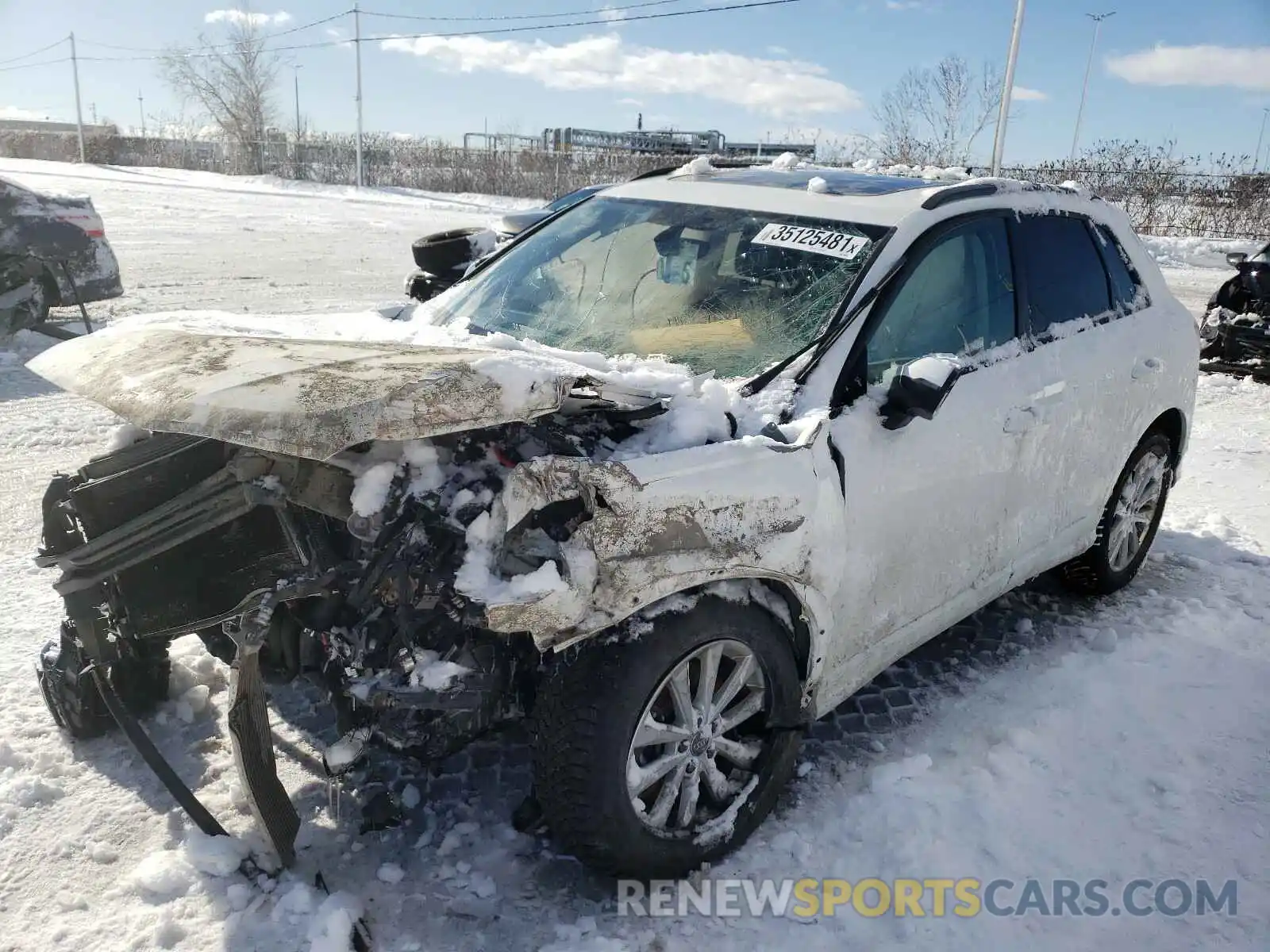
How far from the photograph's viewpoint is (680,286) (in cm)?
331

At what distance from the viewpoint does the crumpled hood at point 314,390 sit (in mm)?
2100

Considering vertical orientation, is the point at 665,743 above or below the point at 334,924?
above

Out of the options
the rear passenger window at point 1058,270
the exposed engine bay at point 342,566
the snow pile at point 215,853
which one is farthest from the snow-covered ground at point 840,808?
the rear passenger window at point 1058,270

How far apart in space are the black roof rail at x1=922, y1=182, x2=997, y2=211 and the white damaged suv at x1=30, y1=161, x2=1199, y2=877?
0.08 feet

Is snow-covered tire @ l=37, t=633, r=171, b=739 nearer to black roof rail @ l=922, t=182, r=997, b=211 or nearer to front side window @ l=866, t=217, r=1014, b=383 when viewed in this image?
front side window @ l=866, t=217, r=1014, b=383

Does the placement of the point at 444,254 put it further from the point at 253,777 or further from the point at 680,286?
the point at 253,777

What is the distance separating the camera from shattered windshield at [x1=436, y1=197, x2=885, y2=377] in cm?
302

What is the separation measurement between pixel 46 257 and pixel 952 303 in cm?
858

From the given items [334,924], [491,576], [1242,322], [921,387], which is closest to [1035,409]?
[921,387]

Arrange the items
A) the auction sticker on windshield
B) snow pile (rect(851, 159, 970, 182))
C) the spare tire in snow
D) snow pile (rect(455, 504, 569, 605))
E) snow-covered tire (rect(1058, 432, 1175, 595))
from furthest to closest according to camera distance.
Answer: the spare tire in snow → snow-covered tire (rect(1058, 432, 1175, 595)) → snow pile (rect(851, 159, 970, 182)) → the auction sticker on windshield → snow pile (rect(455, 504, 569, 605))

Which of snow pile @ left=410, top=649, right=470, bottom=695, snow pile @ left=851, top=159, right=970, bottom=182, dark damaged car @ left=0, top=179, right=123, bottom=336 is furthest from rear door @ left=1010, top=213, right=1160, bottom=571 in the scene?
dark damaged car @ left=0, top=179, right=123, bottom=336

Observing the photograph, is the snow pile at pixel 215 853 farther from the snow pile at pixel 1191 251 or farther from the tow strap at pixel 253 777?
the snow pile at pixel 1191 251

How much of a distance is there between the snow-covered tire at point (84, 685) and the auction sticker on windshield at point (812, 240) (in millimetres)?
2573

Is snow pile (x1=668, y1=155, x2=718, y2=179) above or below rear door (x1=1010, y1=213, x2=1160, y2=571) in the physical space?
above
